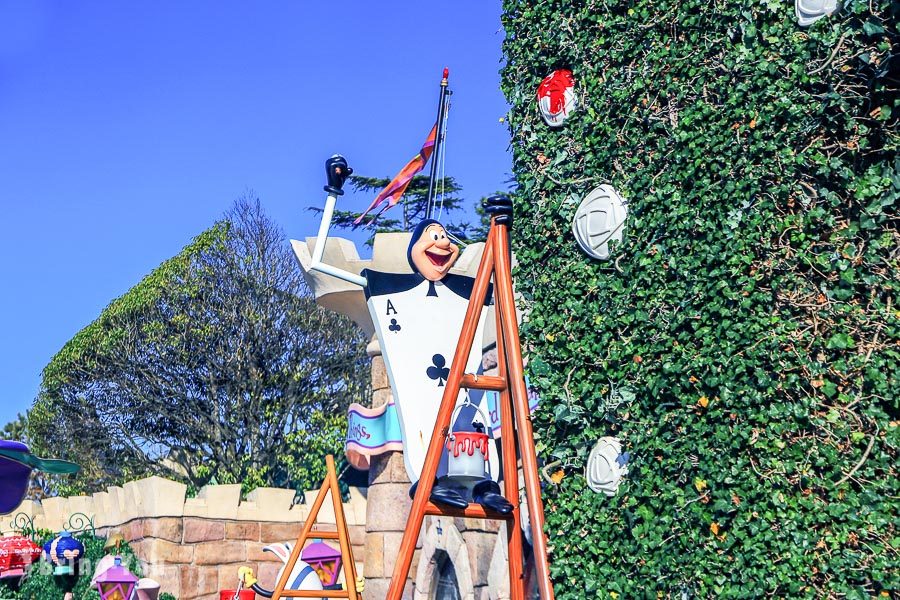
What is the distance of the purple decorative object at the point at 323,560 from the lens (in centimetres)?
987

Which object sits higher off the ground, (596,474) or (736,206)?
(736,206)

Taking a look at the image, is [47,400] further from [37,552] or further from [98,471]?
[37,552]

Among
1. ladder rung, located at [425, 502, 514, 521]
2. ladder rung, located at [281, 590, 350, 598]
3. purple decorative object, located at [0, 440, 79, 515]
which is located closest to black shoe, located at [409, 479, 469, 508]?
ladder rung, located at [425, 502, 514, 521]

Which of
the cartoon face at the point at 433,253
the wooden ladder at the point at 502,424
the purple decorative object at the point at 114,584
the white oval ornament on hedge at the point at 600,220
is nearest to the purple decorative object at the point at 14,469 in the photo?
the wooden ladder at the point at 502,424

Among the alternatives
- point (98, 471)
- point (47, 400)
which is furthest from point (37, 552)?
point (47, 400)

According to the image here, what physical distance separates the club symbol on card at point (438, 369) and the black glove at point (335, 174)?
1762 millimetres

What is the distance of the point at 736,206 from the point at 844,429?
1.19 m

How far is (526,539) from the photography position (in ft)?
21.3

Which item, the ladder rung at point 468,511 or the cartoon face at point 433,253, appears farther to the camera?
the cartoon face at point 433,253

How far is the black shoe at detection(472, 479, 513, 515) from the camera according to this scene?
6.27 metres

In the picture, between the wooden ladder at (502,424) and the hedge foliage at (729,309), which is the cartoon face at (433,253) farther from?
the hedge foliage at (729,309)

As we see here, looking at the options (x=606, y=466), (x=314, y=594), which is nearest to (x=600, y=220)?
(x=606, y=466)

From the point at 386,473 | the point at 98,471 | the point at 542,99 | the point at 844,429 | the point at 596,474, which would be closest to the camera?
the point at 844,429

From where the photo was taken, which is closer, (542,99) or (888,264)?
(888,264)
